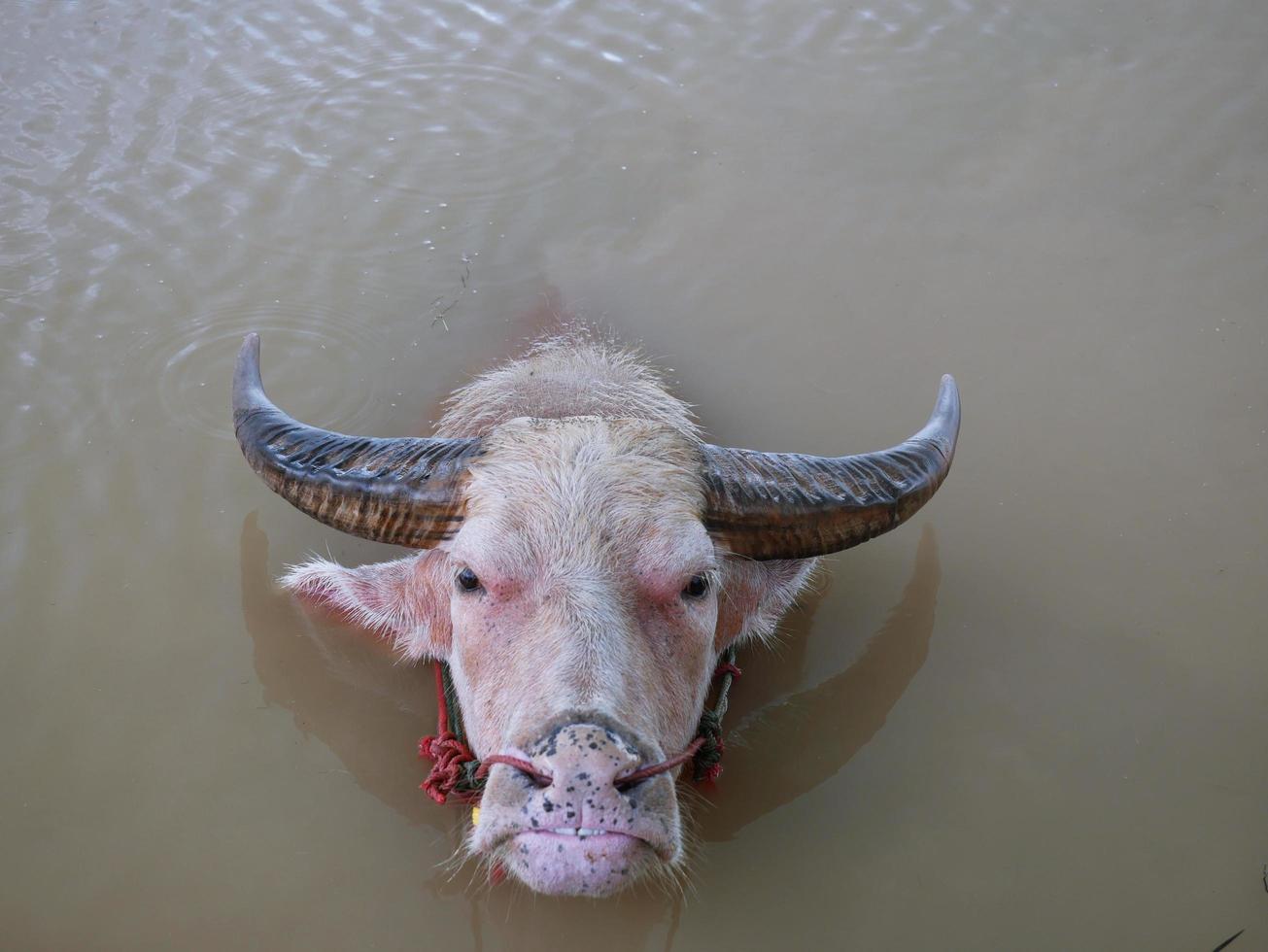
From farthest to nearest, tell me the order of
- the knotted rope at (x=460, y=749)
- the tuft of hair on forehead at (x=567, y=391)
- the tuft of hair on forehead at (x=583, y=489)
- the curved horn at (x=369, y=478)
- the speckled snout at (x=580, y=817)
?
1. the tuft of hair on forehead at (x=567, y=391)
2. the knotted rope at (x=460, y=749)
3. the curved horn at (x=369, y=478)
4. the tuft of hair on forehead at (x=583, y=489)
5. the speckled snout at (x=580, y=817)

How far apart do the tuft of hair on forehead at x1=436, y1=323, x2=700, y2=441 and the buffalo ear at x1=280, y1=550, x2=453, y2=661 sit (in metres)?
0.61

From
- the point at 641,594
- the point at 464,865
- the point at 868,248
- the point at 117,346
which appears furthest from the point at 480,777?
the point at 868,248

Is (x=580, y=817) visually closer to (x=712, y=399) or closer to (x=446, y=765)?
(x=446, y=765)

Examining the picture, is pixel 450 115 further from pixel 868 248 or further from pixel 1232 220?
pixel 1232 220

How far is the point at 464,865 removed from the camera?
9.67 feet

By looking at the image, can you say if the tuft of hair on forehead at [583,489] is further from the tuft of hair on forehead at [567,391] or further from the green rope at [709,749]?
the green rope at [709,749]

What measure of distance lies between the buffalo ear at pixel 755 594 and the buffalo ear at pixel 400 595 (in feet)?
2.88

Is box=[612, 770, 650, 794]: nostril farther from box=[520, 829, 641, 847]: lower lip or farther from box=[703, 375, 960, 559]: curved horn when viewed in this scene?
box=[703, 375, 960, 559]: curved horn

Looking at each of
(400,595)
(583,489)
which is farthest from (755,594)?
(400,595)

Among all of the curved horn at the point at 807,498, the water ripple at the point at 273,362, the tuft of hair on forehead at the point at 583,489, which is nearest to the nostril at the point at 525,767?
the tuft of hair on forehead at the point at 583,489

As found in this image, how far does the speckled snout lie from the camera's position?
2.13 meters

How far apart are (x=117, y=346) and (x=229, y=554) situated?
139 centimetres

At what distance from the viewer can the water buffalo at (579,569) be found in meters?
2.19

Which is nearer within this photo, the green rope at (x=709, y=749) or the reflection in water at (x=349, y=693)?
the green rope at (x=709, y=749)
